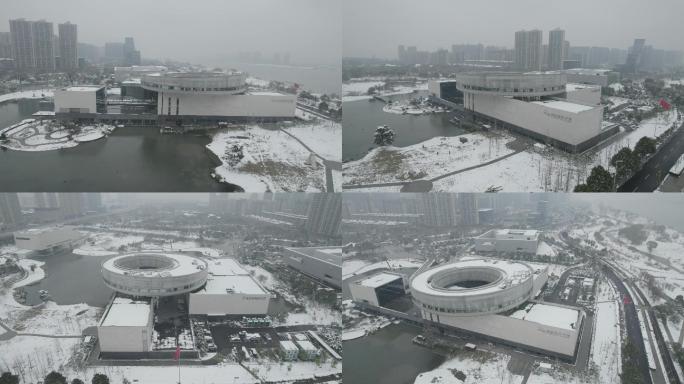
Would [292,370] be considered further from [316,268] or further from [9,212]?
[9,212]

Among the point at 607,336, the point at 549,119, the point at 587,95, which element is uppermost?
the point at 587,95

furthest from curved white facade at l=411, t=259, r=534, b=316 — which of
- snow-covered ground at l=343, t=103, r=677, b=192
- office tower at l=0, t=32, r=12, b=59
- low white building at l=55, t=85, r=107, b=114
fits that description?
office tower at l=0, t=32, r=12, b=59

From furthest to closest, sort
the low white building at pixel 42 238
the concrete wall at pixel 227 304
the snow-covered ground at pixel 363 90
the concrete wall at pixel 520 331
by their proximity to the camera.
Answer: the snow-covered ground at pixel 363 90, the low white building at pixel 42 238, the concrete wall at pixel 227 304, the concrete wall at pixel 520 331

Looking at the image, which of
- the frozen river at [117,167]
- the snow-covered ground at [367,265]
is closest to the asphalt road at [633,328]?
the snow-covered ground at [367,265]

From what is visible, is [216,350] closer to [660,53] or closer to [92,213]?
[92,213]

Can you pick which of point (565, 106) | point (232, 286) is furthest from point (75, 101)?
point (565, 106)

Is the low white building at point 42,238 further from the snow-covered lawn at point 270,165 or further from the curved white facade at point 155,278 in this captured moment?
the snow-covered lawn at point 270,165
